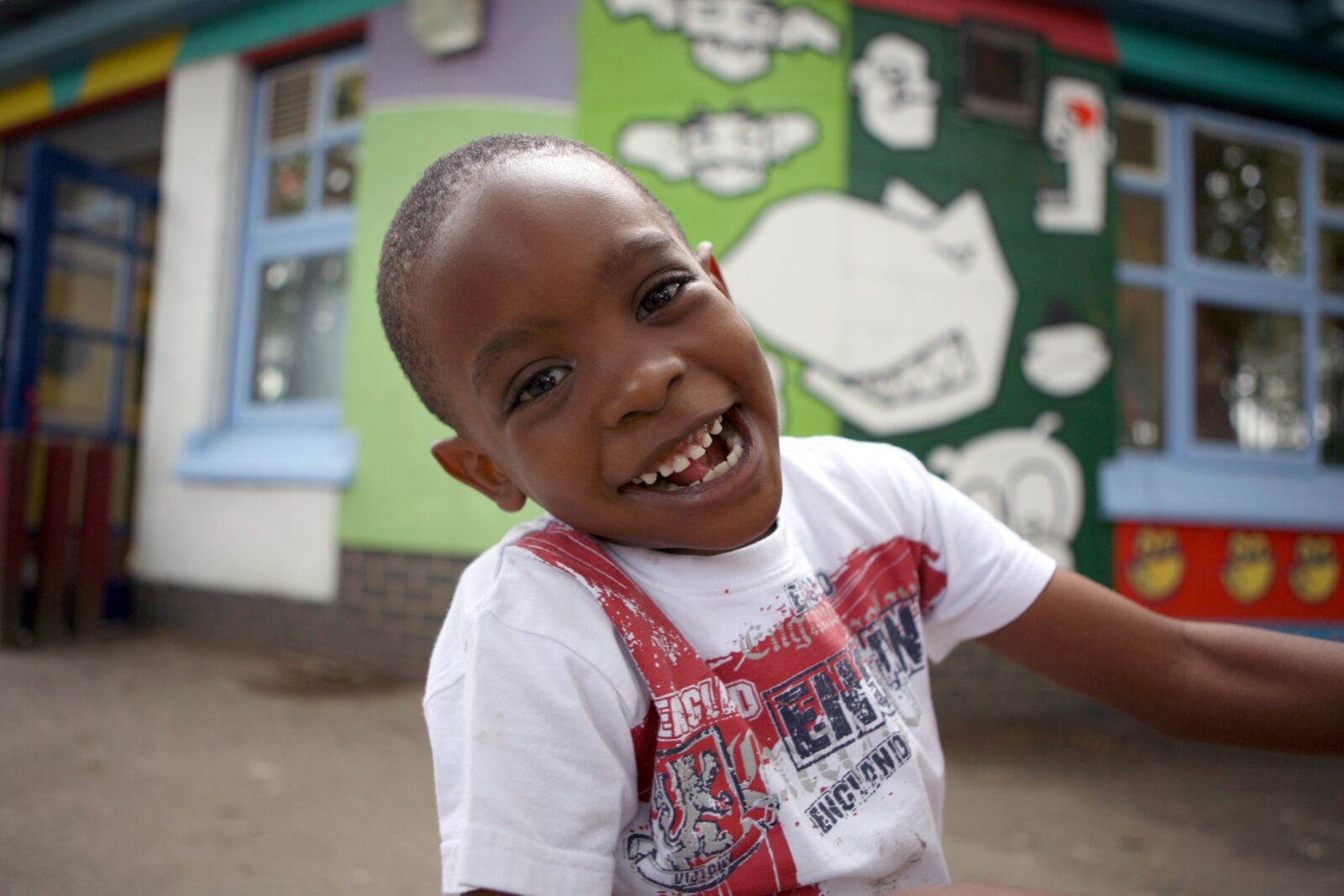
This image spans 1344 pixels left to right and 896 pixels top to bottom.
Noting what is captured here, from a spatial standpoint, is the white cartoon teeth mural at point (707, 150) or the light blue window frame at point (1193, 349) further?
the light blue window frame at point (1193, 349)

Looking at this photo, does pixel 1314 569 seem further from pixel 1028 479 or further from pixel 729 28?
pixel 729 28

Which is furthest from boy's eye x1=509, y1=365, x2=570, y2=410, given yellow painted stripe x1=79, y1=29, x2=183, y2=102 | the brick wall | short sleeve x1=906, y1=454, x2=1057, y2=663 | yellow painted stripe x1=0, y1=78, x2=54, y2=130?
yellow painted stripe x1=0, y1=78, x2=54, y2=130

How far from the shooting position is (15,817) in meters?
2.22

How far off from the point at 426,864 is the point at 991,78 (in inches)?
154

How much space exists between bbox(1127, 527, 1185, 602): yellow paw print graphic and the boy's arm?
3.45 meters

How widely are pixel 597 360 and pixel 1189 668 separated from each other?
778 millimetres

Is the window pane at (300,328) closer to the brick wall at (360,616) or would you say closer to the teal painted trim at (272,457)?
the teal painted trim at (272,457)

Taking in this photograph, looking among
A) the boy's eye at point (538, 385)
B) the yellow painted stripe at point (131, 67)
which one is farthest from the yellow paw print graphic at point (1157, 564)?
the yellow painted stripe at point (131, 67)

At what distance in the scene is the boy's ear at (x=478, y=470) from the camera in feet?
3.24

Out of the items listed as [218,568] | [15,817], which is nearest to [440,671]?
[15,817]

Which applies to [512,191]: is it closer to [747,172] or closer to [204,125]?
[747,172]

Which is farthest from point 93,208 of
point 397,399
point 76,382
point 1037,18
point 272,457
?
point 1037,18

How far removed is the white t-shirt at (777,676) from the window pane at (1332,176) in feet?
17.7

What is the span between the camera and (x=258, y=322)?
4852mm
